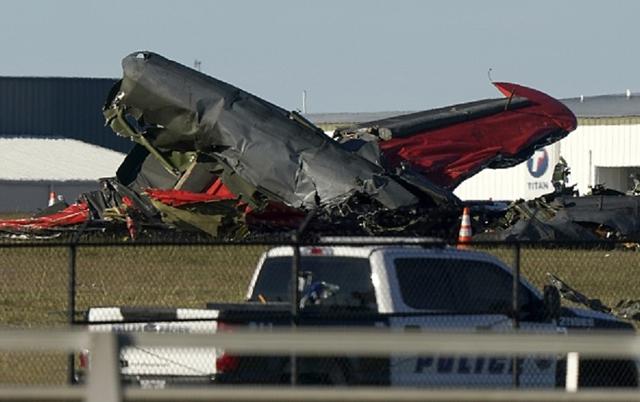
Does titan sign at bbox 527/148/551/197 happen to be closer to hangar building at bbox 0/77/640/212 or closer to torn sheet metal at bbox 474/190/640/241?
hangar building at bbox 0/77/640/212

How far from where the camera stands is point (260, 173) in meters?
23.2

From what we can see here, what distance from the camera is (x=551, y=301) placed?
10.2 metres

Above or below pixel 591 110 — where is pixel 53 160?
above

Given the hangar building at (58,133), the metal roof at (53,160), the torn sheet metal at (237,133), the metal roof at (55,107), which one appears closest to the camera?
the torn sheet metal at (237,133)

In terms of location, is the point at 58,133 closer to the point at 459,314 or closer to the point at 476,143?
the point at 476,143

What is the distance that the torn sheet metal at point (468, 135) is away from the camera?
24547mm

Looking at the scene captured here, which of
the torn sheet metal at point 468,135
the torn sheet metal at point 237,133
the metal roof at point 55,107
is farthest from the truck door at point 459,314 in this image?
the metal roof at point 55,107

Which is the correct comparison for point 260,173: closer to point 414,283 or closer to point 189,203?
point 189,203

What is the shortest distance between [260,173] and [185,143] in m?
1.51

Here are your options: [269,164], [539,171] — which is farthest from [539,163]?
[269,164]

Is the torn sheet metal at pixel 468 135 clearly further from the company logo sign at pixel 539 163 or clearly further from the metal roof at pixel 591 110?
the metal roof at pixel 591 110

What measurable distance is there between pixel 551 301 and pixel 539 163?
35.8 meters

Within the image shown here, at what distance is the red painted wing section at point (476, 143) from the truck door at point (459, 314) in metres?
13.4

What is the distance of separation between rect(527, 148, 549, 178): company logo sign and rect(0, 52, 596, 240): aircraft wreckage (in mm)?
19818
